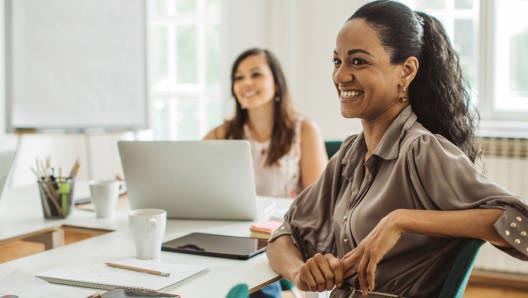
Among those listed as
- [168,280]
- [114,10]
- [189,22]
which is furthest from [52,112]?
[168,280]

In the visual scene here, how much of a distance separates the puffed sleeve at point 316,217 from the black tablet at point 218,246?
0.23 feet

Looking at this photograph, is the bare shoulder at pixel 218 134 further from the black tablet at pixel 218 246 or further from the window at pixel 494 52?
the window at pixel 494 52

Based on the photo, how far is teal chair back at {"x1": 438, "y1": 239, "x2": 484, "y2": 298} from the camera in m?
1.15

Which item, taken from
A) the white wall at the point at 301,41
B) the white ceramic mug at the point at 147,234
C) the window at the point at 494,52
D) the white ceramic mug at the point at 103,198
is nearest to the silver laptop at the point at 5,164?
the white ceramic mug at the point at 103,198

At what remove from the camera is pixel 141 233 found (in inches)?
57.1

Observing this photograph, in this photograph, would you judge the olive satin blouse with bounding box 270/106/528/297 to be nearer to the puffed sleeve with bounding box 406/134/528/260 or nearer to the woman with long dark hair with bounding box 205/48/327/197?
the puffed sleeve with bounding box 406/134/528/260

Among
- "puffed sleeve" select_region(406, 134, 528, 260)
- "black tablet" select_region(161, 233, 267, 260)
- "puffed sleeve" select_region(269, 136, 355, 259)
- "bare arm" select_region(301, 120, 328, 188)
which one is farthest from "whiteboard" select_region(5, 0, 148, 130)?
"puffed sleeve" select_region(406, 134, 528, 260)

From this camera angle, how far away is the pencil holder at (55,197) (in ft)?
6.22

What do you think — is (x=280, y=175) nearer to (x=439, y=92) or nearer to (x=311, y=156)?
(x=311, y=156)

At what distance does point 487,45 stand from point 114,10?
2.13m

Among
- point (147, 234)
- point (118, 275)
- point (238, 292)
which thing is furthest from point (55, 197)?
point (238, 292)

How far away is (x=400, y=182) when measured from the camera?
4.29 feet

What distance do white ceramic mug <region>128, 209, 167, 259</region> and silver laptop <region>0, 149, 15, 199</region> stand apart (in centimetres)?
47

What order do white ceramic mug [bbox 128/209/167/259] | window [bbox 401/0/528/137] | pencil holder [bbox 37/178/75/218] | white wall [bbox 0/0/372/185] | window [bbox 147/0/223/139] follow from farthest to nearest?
window [bbox 147/0/223/139], white wall [bbox 0/0/372/185], window [bbox 401/0/528/137], pencil holder [bbox 37/178/75/218], white ceramic mug [bbox 128/209/167/259]
